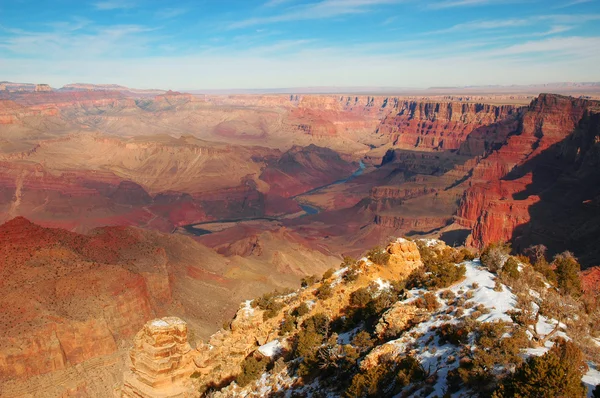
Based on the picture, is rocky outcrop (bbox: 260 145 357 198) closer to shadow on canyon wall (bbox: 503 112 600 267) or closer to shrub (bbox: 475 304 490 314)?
shadow on canyon wall (bbox: 503 112 600 267)

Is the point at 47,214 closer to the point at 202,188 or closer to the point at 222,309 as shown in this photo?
the point at 202,188

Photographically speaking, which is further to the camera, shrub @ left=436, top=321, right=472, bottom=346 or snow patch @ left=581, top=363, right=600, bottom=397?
shrub @ left=436, top=321, right=472, bottom=346

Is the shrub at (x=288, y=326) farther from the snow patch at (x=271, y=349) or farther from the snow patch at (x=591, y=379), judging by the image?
the snow patch at (x=591, y=379)

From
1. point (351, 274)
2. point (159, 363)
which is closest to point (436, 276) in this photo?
point (351, 274)

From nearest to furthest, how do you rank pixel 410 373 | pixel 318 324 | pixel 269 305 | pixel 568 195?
pixel 410 373
pixel 318 324
pixel 269 305
pixel 568 195

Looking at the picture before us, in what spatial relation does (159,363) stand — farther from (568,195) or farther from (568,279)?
(568,195)

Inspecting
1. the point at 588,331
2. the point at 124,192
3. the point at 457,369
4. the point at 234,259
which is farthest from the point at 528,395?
the point at 124,192

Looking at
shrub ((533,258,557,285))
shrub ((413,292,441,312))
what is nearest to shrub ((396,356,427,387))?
shrub ((413,292,441,312))

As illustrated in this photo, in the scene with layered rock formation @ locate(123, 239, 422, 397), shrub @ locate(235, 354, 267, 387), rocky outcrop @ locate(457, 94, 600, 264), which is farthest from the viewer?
rocky outcrop @ locate(457, 94, 600, 264)
